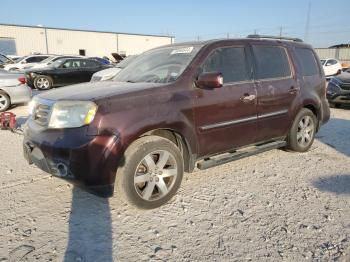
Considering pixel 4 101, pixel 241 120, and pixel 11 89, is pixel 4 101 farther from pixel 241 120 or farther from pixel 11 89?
pixel 241 120

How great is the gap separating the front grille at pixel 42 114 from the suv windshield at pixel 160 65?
1133mm

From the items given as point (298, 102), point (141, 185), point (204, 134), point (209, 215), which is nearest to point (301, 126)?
point (298, 102)

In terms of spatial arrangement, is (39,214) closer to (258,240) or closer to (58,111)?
(58,111)

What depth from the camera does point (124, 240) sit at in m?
2.89

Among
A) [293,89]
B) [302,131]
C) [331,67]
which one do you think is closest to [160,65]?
[293,89]

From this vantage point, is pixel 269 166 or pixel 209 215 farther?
pixel 269 166

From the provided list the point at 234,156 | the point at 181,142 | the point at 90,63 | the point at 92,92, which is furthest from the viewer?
the point at 90,63

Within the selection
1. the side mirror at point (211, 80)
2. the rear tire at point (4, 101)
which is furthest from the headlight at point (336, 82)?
the rear tire at point (4, 101)

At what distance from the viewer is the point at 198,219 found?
10.6 ft

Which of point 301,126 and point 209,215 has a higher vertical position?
point 301,126

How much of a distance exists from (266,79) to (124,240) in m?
2.88

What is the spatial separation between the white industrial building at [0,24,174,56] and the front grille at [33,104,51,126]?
3986 centimetres

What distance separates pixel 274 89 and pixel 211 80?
142cm

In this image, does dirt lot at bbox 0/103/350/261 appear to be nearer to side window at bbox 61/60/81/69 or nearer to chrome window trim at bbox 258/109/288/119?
Answer: chrome window trim at bbox 258/109/288/119
